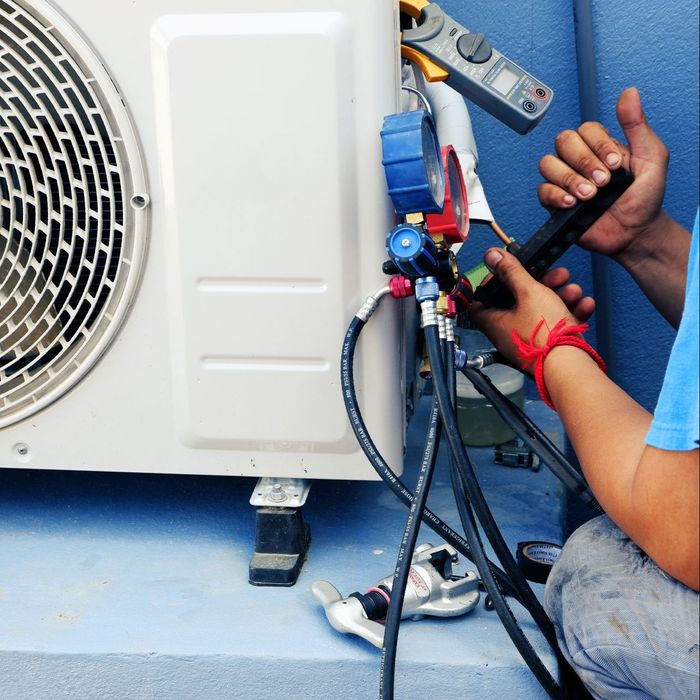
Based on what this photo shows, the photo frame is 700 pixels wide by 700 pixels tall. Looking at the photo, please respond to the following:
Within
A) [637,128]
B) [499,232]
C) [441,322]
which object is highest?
[637,128]

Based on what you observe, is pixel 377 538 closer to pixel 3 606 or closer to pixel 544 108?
pixel 3 606

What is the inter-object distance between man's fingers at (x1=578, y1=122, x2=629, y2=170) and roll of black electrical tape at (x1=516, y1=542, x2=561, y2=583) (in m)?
0.48

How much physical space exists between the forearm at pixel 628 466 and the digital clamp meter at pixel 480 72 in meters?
0.29

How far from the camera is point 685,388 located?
67 centimetres

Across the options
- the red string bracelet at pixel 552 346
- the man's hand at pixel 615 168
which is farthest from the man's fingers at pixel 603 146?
the red string bracelet at pixel 552 346

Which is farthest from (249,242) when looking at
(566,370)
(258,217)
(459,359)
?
(566,370)

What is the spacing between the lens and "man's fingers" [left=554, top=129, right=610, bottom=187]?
3.35 feet

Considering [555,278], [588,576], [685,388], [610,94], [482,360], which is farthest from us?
[610,94]

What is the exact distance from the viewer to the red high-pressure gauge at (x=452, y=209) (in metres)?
0.91

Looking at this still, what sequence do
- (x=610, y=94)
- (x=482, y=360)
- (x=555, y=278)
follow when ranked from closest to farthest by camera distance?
(x=482, y=360), (x=555, y=278), (x=610, y=94)

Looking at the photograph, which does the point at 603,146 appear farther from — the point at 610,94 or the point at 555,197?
the point at 610,94

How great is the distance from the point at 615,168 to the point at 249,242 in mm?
468

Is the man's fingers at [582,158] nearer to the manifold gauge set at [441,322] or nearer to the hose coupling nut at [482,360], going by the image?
the manifold gauge set at [441,322]

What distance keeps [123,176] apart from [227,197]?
0.38 feet
